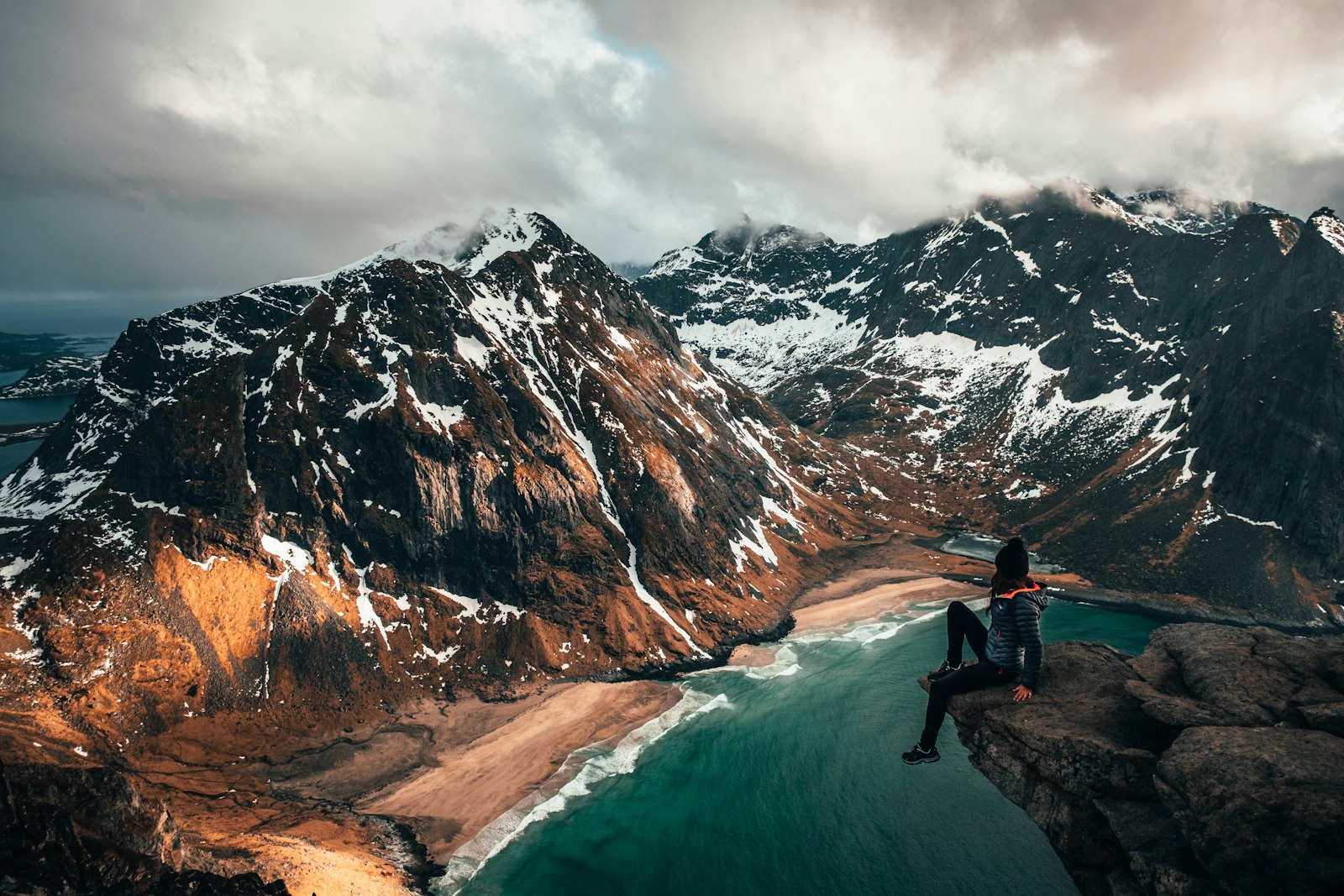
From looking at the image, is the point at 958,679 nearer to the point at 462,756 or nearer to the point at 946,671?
the point at 946,671

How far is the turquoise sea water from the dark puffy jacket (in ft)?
166

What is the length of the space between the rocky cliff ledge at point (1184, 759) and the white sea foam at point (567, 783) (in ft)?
219

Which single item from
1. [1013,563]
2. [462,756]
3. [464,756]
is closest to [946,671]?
[1013,563]

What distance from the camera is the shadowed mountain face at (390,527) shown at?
87.0 meters

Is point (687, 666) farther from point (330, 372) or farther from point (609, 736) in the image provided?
point (330, 372)

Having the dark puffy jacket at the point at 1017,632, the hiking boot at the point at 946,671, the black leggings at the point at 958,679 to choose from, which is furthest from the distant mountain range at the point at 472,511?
the dark puffy jacket at the point at 1017,632

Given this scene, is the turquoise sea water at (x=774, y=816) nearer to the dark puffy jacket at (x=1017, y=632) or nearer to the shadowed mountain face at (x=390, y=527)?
the shadowed mountain face at (x=390, y=527)

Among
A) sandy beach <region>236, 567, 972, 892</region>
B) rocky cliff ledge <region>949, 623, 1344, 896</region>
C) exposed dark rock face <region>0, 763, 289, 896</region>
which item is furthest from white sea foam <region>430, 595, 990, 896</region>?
rocky cliff ledge <region>949, 623, 1344, 896</region>

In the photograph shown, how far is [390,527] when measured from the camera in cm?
11438

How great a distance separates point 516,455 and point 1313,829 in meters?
127

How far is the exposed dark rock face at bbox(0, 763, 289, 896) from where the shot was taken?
86.7ft

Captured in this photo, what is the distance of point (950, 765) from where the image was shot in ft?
241

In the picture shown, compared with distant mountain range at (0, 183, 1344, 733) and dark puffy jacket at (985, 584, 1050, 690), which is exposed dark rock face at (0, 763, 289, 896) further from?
distant mountain range at (0, 183, 1344, 733)

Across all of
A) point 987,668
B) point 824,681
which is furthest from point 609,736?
point 987,668
